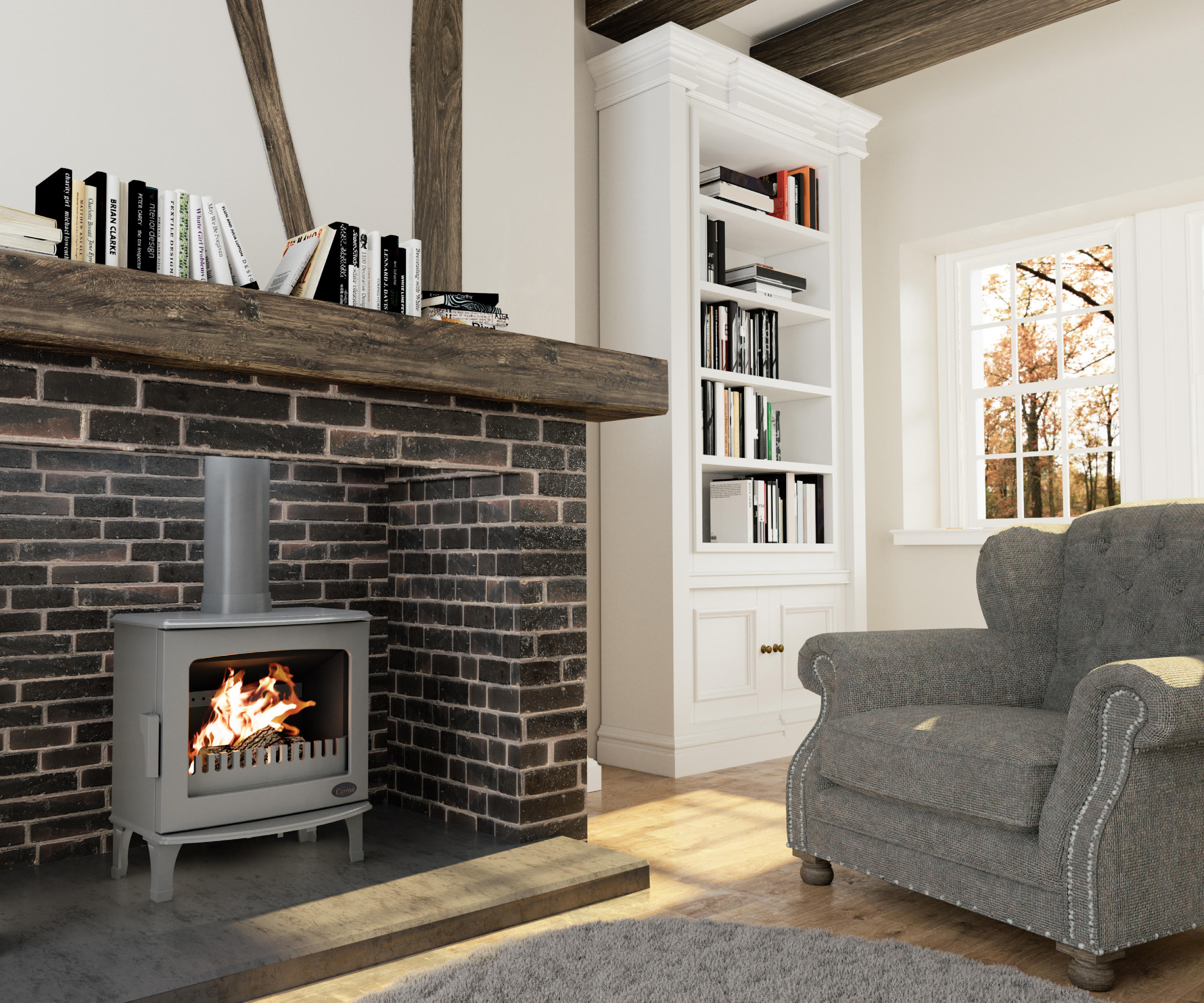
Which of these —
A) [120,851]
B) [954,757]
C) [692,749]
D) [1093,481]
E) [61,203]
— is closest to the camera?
[61,203]

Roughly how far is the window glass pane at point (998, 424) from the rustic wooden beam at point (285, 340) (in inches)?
107

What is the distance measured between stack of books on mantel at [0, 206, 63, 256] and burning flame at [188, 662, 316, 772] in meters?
1.02

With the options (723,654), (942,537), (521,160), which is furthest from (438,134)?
(942,537)

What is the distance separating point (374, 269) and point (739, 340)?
2130 mm

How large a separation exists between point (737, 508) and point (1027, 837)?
229 cm

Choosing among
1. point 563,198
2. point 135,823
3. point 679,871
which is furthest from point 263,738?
point 563,198

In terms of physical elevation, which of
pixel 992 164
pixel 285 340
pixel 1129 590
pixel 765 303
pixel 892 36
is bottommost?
pixel 1129 590

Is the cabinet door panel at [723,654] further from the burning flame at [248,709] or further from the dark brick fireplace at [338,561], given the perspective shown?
the burning flame at [248,709]

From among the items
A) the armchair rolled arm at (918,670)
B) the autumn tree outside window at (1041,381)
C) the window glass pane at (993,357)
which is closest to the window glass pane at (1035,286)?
the autumn tree outside window at (1041,381)

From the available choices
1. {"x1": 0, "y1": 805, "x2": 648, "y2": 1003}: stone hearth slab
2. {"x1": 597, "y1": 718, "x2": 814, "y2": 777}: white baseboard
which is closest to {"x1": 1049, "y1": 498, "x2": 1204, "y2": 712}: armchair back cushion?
{"x1": 0, "y1": 805, "x2": 648, "y2": 1003}: stone hearth slab

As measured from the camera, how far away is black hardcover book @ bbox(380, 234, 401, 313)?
99.4 inches

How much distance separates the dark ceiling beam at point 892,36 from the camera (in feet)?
13.3

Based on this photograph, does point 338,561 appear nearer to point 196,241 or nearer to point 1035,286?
point 196,241

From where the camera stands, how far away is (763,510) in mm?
4297
